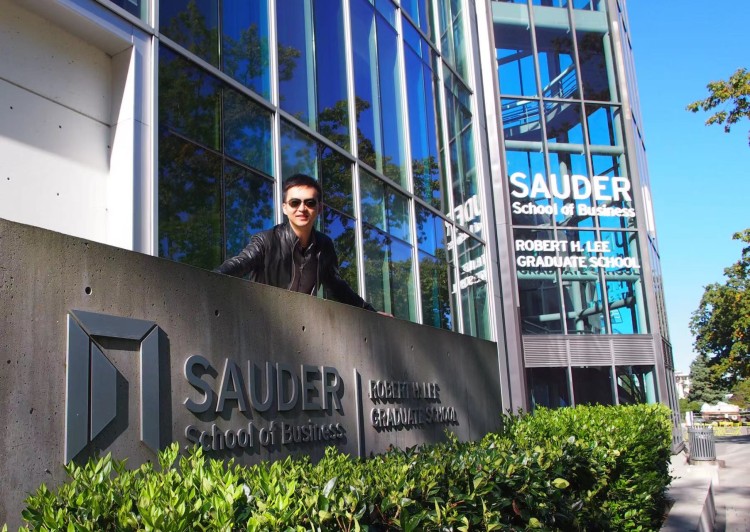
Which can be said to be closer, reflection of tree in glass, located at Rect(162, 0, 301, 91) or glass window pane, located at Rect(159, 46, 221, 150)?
glass window pane, located at Rect(159, 46, 221, 150)

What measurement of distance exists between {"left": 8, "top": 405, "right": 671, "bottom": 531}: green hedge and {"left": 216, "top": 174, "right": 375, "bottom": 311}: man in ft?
4.32

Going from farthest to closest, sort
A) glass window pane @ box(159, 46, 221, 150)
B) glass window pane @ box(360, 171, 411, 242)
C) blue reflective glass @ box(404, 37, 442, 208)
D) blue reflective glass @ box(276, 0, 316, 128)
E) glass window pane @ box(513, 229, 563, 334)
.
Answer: glass window pane @ box(513, 229, 563, 334) < blue reflective glass @ box(404, 37, 442, 208) < glass window pane @ box(360, 171, 411, 242) < blue reflective glass @ box(276, 0, 316, 128) < glass window pane @ box(159, 46, 221, 150)

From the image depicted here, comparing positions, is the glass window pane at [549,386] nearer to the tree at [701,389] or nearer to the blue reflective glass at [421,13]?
the blue reflective glass at [421,13]

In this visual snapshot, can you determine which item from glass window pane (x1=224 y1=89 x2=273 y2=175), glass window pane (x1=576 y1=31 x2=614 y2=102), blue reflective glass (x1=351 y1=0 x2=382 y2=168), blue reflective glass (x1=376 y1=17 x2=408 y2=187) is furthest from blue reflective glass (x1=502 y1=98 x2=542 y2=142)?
glass window pane (x1=224 y1=89 x2=273 y2=175)

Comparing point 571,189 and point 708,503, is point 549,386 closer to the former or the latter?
point 571,189

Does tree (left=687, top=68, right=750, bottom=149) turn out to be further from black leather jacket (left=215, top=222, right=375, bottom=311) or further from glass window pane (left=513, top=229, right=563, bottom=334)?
black leather jacket (left=215, top=222, right=375, bottom=311)

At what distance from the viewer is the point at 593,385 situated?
23125mm

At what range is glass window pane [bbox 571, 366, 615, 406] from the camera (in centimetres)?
2292

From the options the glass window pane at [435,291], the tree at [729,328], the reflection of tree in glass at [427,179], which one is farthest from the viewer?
the tree at [729,328]

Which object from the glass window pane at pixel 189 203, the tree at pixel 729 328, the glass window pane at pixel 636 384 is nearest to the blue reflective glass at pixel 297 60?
the glass window pane at pixel 189 203

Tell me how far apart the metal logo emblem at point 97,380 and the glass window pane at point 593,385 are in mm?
21012

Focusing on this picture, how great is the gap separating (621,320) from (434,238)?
11136mm

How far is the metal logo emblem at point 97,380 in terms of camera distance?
3.04 metres

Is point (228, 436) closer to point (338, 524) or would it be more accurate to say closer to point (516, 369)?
point (338, 524)
